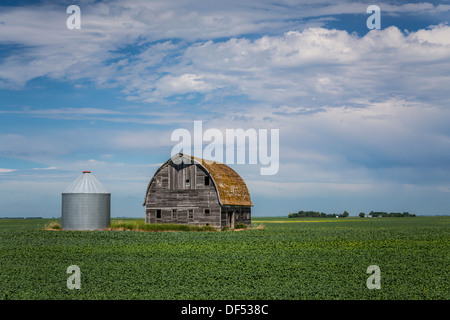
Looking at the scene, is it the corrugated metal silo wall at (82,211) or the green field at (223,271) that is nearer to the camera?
the green field at (223,271)

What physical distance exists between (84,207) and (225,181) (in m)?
13.8

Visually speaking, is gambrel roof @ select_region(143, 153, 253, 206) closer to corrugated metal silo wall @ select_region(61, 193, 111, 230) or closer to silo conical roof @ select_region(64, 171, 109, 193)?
silo conical roof @ select_region(64, 171, 109, 193)

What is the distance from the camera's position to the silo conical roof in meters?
45.2

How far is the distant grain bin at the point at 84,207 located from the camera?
147ft

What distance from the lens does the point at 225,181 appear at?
49.5m

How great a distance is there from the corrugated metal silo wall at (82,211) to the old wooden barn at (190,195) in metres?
5.41

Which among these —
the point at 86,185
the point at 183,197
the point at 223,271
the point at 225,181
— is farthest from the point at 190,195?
the point at 223,271

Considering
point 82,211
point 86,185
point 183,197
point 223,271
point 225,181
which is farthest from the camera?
point 225,181

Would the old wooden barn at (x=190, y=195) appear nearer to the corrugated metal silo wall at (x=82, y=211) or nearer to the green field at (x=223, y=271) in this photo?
the corrugated metal silo wall at (x=82, y=211)

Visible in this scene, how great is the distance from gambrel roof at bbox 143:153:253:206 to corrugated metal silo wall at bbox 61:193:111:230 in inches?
219

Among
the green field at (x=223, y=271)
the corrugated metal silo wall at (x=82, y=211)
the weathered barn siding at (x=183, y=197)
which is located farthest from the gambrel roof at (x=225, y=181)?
the green field at (x=223, y=271)

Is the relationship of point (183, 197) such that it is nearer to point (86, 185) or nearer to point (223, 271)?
point (86, 185)

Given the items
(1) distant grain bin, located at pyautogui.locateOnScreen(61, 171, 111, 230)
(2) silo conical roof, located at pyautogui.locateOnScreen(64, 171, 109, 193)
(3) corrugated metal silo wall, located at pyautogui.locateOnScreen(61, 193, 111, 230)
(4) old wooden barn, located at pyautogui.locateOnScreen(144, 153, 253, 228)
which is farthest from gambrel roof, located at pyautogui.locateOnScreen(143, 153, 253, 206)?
(3) corrugated metal silo wall, located at pyautogui.locateOnScreen(61, 193, 111, 230)
